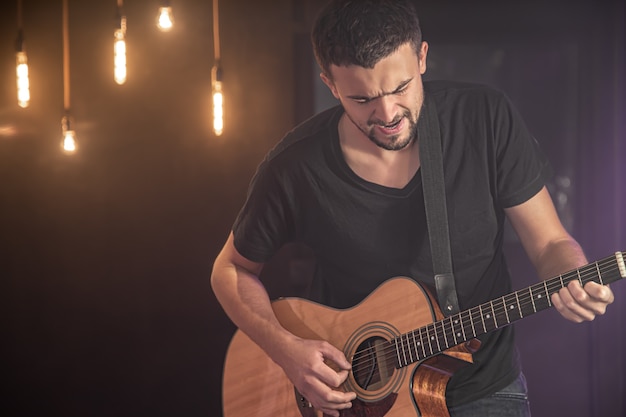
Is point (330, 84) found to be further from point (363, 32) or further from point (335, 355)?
point (335, 355)

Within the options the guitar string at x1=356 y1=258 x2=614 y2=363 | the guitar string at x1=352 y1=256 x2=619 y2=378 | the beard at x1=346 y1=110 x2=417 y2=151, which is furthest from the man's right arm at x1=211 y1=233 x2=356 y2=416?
the beard at x1=346 y1=110 x2=417 y2=151

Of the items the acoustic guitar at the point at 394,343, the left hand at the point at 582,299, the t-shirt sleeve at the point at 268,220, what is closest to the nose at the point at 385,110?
the t-shirt sleeve at the point at 268,220

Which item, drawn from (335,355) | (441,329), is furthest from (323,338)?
(441,329)

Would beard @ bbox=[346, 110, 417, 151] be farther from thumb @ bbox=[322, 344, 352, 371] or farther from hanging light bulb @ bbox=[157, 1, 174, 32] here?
hanging light bulb @ bbox=[157, 1, 174, 32]

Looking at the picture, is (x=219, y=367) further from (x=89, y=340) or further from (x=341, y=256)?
(x=341, y=256)

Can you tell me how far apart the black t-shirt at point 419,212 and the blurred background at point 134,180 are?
34cm

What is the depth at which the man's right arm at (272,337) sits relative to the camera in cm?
250

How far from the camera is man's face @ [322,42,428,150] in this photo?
2.61m

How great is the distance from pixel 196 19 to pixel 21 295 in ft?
4.79

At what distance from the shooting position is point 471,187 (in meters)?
2.65

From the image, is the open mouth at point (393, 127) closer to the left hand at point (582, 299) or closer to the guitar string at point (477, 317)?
the guitar string at point (477, 317)

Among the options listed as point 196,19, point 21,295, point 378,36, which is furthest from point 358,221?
point 21,295

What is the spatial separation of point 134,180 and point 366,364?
143cm

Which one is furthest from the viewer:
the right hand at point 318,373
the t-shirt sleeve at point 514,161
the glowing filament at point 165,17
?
the glowing filament at point 165,17
